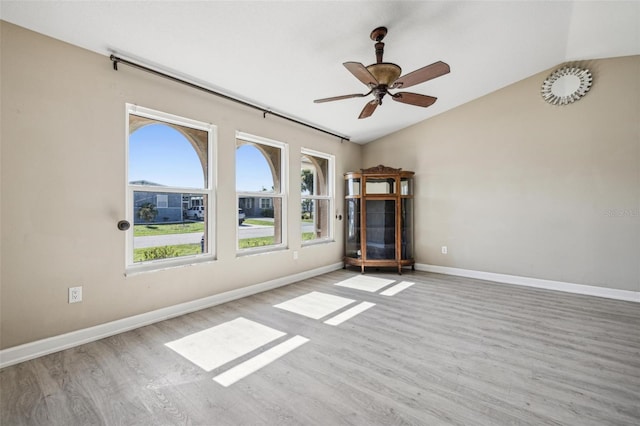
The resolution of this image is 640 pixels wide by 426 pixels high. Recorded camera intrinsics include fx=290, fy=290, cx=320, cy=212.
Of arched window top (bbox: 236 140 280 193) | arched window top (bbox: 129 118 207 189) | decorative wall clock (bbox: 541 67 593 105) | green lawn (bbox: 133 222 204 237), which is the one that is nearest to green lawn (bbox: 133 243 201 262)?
green lawn (bbox: 133 222 204 237)

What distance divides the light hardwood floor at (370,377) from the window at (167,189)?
748 mm

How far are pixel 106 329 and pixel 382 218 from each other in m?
3.91

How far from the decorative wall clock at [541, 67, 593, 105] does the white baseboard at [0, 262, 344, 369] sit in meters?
4.65

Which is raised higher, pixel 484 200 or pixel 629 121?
pixel 629 121

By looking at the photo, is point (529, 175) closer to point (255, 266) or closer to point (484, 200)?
point (484, 200)

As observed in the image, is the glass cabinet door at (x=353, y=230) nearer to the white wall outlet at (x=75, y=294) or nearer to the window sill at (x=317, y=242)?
the window sill at (x=317, y=242)

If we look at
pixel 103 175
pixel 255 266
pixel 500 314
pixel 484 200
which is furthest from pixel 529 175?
pixel 103 175

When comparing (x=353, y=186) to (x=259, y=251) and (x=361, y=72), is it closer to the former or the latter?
(x=259, y=251)

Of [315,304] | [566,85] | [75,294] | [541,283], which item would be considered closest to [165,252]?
[75,294]

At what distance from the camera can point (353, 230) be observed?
16.8 ft

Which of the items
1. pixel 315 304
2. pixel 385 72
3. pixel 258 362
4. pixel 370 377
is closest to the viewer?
pixel 370 377

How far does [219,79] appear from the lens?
9.91ft

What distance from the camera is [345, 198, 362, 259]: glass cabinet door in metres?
5.03

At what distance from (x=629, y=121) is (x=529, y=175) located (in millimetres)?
1133
